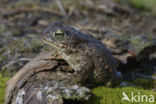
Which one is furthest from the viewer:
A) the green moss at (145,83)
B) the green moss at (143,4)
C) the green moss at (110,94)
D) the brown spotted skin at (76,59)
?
the green moss at (143,4)

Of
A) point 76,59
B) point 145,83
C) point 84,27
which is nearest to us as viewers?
point 76,59

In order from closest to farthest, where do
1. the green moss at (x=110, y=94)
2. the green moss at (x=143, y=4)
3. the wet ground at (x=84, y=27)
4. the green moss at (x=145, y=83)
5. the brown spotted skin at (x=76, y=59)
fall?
the green moss at (x=110, y=94) → the brown spotted skin at (x=76, y=59) → the green moss at (x=145, y=83) → the wet ground at (x=84, y=27) → the green moss at (x=143, y=4)

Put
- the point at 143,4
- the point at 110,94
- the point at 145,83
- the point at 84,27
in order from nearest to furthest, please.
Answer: the point at 110,94 < the point at 145,83 < the point at 84,27 < the point at 143,4

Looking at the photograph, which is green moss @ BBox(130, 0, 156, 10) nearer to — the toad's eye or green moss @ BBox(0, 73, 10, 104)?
the toad's eye

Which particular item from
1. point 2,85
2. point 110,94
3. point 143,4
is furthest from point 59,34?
point 143,4

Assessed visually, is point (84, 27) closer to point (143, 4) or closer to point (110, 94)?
point (110, 94)

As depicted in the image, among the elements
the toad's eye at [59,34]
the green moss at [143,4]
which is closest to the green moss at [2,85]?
the toad's eye at [59,34]

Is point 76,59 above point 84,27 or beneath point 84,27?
above

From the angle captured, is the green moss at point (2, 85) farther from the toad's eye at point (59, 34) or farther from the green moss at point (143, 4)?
the green moss at point (143, 4)

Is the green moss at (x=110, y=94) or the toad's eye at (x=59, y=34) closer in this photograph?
the green moss at (x=110, y=94)

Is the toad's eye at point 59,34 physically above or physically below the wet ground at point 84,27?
above

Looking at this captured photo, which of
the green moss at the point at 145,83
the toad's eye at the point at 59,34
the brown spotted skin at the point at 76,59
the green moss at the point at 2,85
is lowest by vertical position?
the green moss at the point at 145,83

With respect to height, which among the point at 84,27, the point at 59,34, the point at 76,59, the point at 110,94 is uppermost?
the point at 59,34
